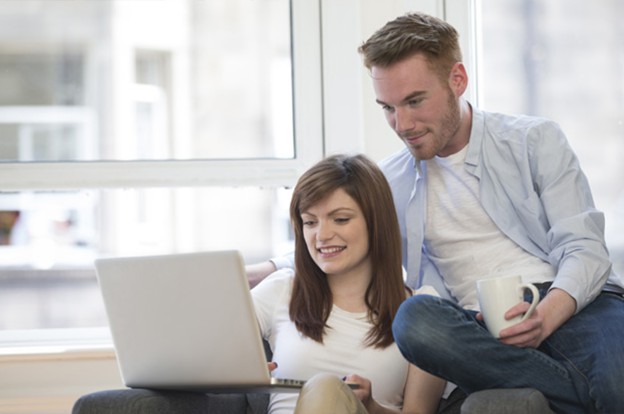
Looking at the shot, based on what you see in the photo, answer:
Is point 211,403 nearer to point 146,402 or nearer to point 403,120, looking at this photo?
point 146,402

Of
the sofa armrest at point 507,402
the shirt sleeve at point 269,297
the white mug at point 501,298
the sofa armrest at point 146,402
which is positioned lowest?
the sofa armrest at point 146,402

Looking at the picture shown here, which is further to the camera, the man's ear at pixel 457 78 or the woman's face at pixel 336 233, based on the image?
the man's ear at pixel 457 78

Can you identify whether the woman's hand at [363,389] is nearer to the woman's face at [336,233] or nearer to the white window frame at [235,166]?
the woman's face at [336,233]

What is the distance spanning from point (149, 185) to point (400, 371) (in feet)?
3.41

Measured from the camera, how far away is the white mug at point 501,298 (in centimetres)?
169

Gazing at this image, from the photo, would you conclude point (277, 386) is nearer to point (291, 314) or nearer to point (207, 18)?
point (291, 314)

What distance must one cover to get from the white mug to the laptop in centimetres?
36

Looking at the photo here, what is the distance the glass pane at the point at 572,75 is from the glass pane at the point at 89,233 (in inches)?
28.9

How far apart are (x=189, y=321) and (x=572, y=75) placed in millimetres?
1512

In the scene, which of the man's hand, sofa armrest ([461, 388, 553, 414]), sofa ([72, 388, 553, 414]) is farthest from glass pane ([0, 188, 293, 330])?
sofa armrest ([461, 388, 553, 414])

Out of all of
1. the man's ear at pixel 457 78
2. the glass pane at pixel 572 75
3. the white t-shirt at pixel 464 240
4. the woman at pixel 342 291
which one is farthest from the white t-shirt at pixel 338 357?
the glass pane at pixel 572 75

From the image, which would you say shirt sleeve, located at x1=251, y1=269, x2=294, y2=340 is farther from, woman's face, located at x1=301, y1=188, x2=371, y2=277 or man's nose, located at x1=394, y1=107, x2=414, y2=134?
man's nose, located at x1=394, y1=107, x2=414, y2=134

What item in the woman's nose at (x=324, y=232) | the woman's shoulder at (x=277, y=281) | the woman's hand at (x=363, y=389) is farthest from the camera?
the woman's shoulder at (x=277, y=281)

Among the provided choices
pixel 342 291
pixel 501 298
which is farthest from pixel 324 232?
pixel 501 298
